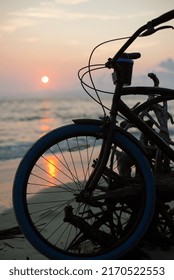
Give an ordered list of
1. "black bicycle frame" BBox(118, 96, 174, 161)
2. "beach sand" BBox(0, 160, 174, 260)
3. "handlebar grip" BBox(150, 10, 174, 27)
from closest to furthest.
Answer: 1. "handlebar grip" BBox(150, 10, 174, 27)
2. "black bicycle frame" BBox(118, 96, 174, 161)
3. "beach sand" BBox(0, 160, 174, 260)

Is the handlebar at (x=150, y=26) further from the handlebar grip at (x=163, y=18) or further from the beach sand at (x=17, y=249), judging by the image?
the beach sand at (x=17, y=249)

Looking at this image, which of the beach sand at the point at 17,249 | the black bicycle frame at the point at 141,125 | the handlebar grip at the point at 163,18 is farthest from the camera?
the beach sand at the point at 17,249

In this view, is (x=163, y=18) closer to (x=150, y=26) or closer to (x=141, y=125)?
(x=150, y=26)

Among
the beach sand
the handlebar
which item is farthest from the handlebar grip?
the beach sand

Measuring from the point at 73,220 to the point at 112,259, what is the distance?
38cm

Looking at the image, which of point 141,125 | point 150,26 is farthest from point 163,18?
point 141,125

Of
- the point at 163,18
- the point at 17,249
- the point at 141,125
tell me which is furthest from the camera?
the point at 17,249

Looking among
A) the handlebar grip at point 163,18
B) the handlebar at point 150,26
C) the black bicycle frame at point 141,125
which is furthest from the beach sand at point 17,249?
the handlebar grip at point 163,18

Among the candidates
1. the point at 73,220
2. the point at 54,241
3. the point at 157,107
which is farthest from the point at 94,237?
the point at 157,107

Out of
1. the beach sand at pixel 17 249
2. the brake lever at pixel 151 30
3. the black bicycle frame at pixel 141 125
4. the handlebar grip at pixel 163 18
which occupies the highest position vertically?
the handlebar grip at pixel 163 18

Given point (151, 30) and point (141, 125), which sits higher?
point (151, 30)

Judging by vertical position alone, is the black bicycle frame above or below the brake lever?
below

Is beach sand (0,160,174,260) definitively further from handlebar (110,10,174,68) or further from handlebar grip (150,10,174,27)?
handlebar grip (150,10,174,27)
